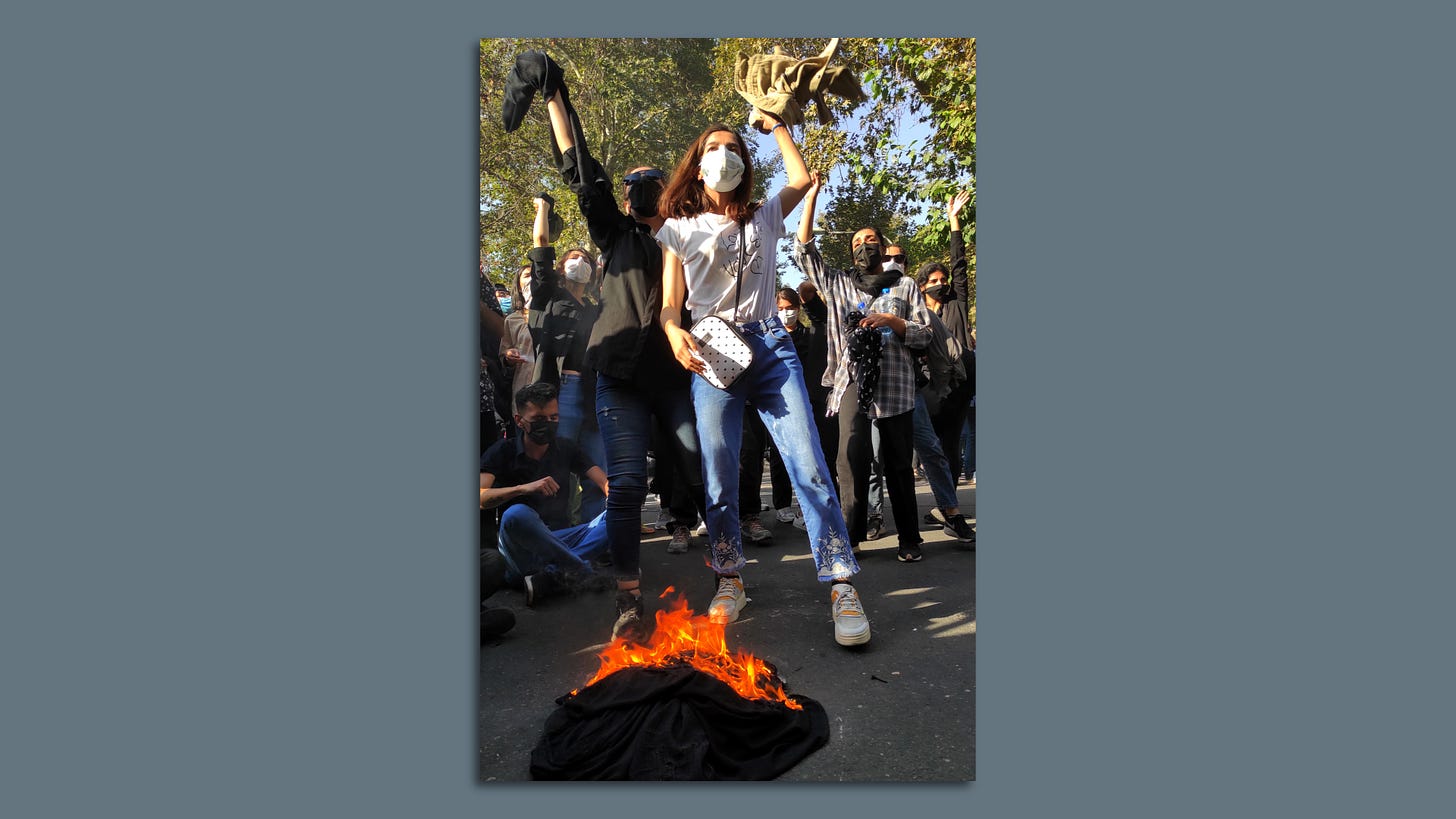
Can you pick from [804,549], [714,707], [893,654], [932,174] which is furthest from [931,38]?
[714,707]

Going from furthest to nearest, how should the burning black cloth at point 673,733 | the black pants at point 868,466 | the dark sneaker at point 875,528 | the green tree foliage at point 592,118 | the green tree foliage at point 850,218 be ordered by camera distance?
the dark sneaker at point 875,528 < the black pants at point 868,466 < the green tree foliage at point 850,218 < the green tree foliage at point 592,118 < the burning black cloth at point 673,733

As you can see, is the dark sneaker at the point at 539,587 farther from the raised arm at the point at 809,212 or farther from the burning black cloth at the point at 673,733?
the raised arm at the point at 809,212

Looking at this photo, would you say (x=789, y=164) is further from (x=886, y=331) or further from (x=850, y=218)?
(x=886, y=331)

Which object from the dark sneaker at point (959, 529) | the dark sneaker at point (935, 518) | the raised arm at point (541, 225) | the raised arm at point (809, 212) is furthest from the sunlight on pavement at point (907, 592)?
the raised arm at point (541, 225)

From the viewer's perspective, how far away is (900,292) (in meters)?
3.89

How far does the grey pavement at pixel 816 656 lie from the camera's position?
9.64 feet

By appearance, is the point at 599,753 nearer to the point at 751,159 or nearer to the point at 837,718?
the point at 837,718

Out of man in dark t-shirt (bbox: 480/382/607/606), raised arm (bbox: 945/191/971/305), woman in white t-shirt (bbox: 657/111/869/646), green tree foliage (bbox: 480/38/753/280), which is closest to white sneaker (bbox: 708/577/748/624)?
woman in white t-shirt (bbox: 657/111/869/646)

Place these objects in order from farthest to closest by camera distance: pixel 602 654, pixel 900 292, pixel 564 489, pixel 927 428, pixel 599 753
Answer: pixel 927 428
pixel 900 292
pixel 564 489
pixel 602 654
pixel 599 753

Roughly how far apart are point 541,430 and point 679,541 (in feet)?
2.24

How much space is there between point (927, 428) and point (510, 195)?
86.3 inches

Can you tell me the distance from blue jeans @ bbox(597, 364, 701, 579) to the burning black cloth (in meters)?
0.53

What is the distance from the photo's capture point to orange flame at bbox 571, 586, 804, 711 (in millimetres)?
3107

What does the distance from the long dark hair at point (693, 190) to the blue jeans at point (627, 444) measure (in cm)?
67
